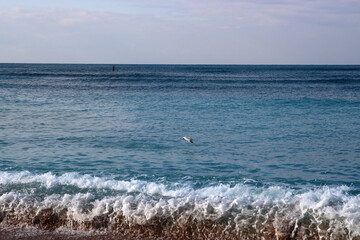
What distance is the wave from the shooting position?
28.7 ft

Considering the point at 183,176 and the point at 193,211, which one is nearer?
the point at 193,211

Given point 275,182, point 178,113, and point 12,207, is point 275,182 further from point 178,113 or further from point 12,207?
point 178,113

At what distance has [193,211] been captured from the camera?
31.1ft

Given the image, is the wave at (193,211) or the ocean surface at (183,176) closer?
the wave at (193,211)

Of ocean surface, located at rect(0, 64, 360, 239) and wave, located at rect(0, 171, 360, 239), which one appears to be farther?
ocean surface, located at rect(0, 64, 360, 239)

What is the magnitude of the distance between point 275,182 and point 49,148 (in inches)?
361

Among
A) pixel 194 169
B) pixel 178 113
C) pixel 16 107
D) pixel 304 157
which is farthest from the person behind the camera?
pixel 16 107

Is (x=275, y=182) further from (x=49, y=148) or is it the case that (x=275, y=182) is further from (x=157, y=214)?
(x=49, y=148)

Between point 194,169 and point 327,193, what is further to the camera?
point 194,169

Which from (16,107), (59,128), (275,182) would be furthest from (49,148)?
(16,107)

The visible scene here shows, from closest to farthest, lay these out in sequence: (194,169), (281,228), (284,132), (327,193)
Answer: (281,228) → (327,193) → (194,169) → (284,132)

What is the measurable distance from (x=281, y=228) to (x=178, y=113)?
17.6 metres

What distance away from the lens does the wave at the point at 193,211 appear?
28.7 ft

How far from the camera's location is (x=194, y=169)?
43.2ft
